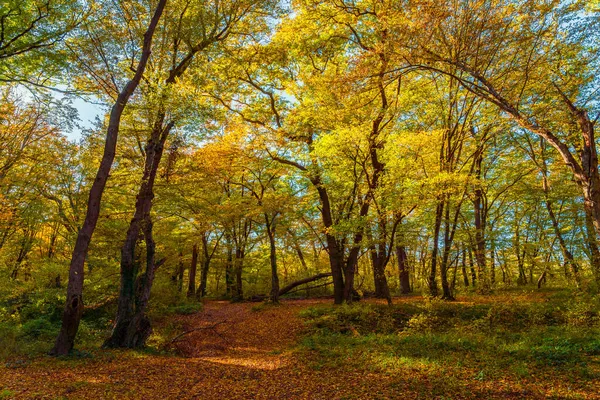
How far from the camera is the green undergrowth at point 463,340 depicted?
588 centimetres

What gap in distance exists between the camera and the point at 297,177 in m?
17.5

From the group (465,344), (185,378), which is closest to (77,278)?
(185,378)

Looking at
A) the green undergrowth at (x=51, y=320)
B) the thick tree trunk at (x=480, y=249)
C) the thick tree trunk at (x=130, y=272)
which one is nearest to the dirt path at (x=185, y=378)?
the thick tree trunk at (x=130, y=272)

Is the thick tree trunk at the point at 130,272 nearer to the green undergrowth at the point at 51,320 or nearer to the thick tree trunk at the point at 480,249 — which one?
the green undergrowth at the point at 51,320

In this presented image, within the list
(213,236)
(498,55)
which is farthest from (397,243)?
(213,236)

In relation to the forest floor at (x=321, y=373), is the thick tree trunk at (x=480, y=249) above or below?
above

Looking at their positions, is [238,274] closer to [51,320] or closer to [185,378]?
[51,320]

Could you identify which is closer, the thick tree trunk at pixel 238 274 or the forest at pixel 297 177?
the forest at pixel 297 177

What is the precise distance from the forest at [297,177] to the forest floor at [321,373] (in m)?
0.06

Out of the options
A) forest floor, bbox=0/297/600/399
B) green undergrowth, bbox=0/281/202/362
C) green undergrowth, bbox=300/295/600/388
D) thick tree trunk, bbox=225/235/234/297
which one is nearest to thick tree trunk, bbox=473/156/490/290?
green undergrowth, bbox=300/295/600/388

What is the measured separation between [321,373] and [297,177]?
474 inches

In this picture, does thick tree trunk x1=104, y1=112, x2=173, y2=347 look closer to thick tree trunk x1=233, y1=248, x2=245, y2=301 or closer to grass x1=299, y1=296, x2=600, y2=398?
grass x1=299, y1=296, x2=600, y2=398

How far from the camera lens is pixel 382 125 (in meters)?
12.4

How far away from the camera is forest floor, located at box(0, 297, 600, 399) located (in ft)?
16.3
